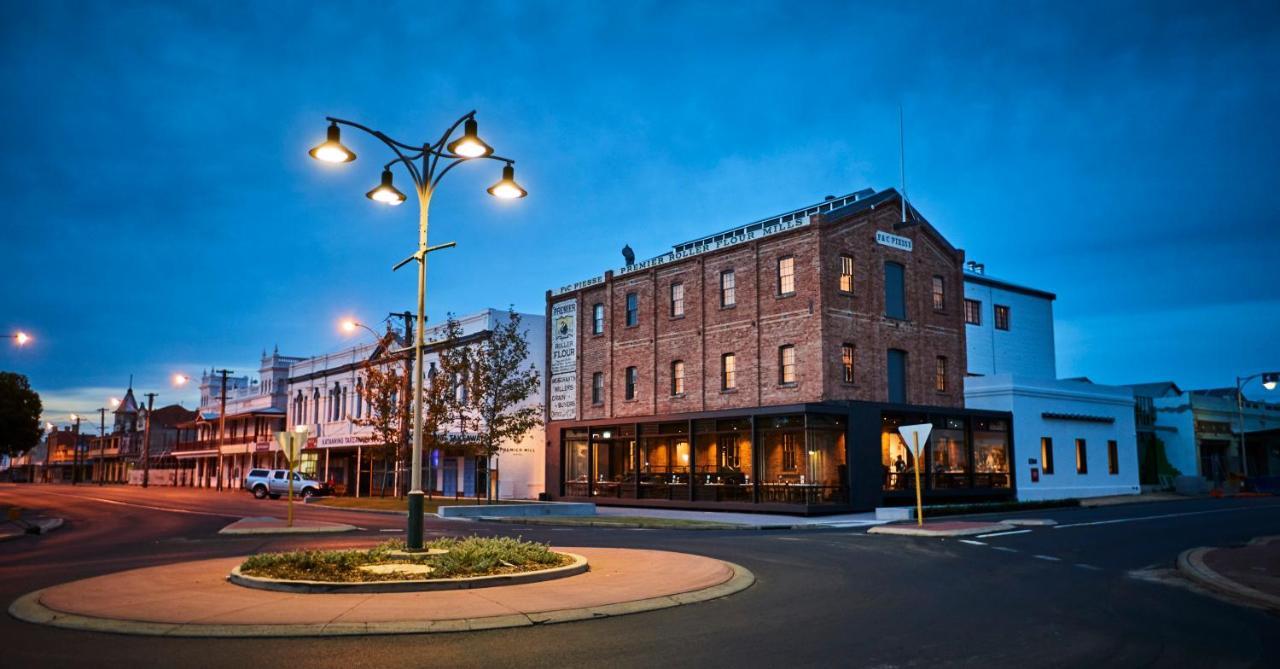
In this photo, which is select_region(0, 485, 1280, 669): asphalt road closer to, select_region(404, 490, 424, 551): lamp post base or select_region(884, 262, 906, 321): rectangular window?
select_region(404, 490, 424, 551): lamp post base

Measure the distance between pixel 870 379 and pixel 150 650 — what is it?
3012 centimetres

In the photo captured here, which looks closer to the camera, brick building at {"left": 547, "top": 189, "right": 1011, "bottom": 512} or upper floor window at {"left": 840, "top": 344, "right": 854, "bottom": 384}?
brick building at {"left": 547, "top": 189, "right": 1011, "bottom": 512}

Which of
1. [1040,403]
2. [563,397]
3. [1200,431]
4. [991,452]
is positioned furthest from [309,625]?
[1200,431]

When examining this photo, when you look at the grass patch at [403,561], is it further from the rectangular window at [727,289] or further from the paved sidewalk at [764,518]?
the rectangular window at [727,289]

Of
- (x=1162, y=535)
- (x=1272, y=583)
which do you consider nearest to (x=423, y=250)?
(x=1272, y=583)

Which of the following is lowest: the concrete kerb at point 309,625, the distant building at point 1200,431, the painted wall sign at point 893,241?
the concrete kerb at point 309,625

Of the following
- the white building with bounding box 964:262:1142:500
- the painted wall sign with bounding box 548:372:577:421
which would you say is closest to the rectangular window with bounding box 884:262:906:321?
the white building with bounding box 964:262:1142:500

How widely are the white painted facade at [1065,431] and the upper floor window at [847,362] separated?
7867mm

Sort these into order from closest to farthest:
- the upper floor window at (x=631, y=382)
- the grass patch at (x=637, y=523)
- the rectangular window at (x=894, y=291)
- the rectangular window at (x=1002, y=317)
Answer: the grass patch at (x=637, y=523)
the rectangular window at (x=894, y=291)
the upper floor window at (x=631, y=382)
the rectangular window at (x=1002, y=317)

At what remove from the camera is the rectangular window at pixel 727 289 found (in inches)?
1481

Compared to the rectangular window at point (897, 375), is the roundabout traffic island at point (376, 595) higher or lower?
lower

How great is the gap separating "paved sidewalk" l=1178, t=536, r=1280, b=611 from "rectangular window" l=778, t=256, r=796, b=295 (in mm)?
18949

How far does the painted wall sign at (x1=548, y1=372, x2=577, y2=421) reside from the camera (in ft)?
147

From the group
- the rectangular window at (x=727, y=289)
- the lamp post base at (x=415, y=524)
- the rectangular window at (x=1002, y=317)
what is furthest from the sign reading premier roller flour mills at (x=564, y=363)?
the lamp post base at (x=415, y=524)
